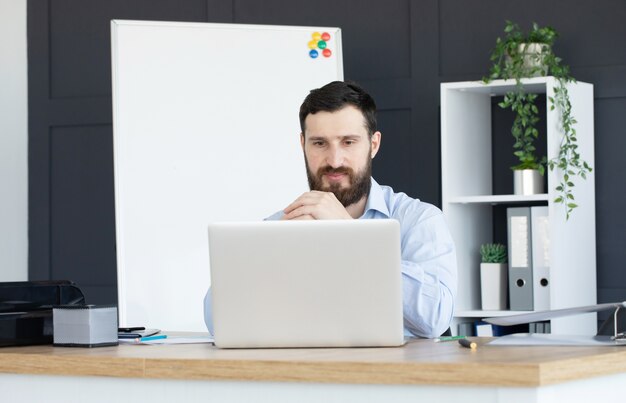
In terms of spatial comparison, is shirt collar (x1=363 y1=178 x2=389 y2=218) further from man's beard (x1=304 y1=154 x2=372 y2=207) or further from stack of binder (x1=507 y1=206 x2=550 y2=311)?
stack of binder (x1=507 y1=206 x2=550 y2=311)

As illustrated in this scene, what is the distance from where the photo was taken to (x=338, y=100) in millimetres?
2977

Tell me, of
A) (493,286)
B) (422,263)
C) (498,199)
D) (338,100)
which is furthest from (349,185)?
(493,286)

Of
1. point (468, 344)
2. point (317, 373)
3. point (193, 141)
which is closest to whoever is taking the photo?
point (317, 373)

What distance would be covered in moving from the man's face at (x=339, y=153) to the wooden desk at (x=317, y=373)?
88 centimetres

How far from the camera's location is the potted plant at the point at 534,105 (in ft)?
12.4

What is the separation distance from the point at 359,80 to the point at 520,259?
1118 millimetres

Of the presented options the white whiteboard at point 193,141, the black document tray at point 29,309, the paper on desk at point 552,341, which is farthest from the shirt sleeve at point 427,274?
the white whiteboard at point 193,141

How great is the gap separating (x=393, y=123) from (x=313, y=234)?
2.43 m

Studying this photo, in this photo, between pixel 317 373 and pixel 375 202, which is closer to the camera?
pixel 317 373

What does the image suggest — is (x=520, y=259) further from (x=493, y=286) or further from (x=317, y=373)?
(x=317, y=373)

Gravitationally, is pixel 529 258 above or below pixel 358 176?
below

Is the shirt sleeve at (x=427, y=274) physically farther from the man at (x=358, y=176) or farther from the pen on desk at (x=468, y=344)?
the pen on desk at (x=468, y=344)

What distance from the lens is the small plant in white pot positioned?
3.94 meters

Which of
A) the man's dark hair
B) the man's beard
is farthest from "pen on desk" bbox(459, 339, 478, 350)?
the man's dark hair
